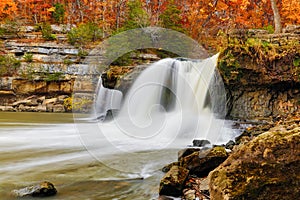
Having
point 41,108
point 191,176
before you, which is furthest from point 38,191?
point 41,108

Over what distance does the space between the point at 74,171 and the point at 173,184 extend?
1.94 meters

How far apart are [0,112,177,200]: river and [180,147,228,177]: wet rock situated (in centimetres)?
53

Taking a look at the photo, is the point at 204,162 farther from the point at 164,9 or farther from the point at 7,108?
the point at 164,9

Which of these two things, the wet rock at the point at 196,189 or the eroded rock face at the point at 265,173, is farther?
the wet rock at the point at 196,189

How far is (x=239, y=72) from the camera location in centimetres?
848

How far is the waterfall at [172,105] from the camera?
7992 mm

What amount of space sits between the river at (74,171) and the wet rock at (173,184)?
0.22 m

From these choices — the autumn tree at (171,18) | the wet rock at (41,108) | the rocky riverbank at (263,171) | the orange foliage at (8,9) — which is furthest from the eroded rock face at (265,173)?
the orange foliage at (8,9)

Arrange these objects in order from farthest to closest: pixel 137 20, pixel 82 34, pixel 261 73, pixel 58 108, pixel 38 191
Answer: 1. pixel 137 20
2. pixel 82 34
3. pixel 58 108
4. pixel 261 73
5. pixel 38 191

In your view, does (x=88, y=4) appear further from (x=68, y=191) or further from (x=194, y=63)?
(x=68, y=191)

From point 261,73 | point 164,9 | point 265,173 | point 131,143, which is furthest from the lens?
point 164,9

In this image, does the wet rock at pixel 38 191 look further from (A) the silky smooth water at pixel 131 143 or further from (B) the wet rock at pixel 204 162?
(B) the wet rock at pixel 204 162

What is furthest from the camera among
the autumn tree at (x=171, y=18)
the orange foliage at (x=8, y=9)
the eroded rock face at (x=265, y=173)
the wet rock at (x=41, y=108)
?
the orange foliage at (x=8, y=9)

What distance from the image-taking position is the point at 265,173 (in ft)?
7.14
